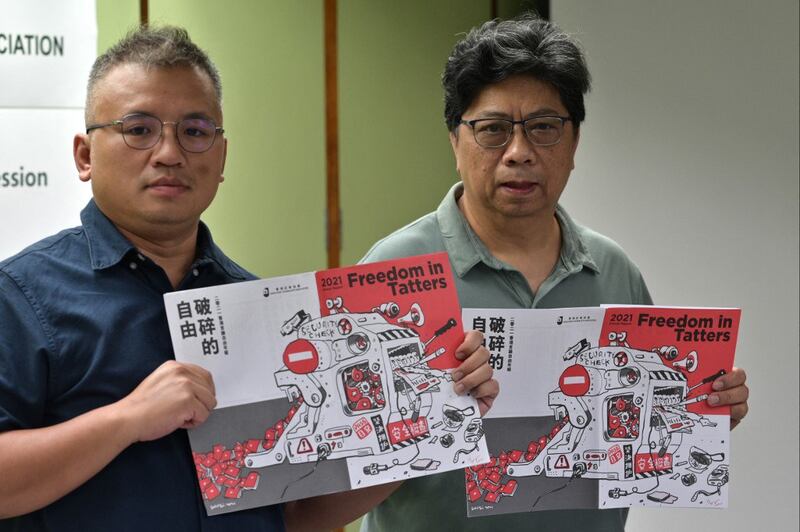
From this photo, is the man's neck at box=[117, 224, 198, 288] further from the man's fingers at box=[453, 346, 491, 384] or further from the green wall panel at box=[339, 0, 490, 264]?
the green wall panel at box=[339, 0, 490, 264]

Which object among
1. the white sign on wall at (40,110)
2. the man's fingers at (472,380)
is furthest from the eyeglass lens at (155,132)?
the white sign on wall at (40,110)

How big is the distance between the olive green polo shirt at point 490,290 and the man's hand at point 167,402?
0.56 m

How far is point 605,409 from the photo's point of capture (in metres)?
1.95

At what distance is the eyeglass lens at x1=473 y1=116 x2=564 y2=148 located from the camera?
204 cm

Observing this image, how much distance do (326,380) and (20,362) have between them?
0.52 metres

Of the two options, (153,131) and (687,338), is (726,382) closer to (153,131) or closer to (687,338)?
(687,338)

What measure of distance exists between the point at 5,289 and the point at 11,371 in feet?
0.42

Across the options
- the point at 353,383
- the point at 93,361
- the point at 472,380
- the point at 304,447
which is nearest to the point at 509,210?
the point at 472,380

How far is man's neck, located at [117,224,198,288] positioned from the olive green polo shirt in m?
0.44

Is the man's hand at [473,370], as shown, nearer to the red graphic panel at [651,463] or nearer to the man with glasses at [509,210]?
the man with glasses at [509,210]

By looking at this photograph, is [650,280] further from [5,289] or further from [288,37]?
[5,289]

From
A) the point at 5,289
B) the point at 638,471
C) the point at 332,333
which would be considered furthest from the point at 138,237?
the point at 638,471

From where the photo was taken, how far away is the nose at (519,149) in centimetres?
201

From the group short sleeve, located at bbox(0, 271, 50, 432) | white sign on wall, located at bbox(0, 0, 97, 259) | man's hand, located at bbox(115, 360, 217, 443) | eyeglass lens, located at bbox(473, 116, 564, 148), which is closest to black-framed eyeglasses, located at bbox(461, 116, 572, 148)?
eyeglass lens, located at bbox(473, 116, 564, 148)
